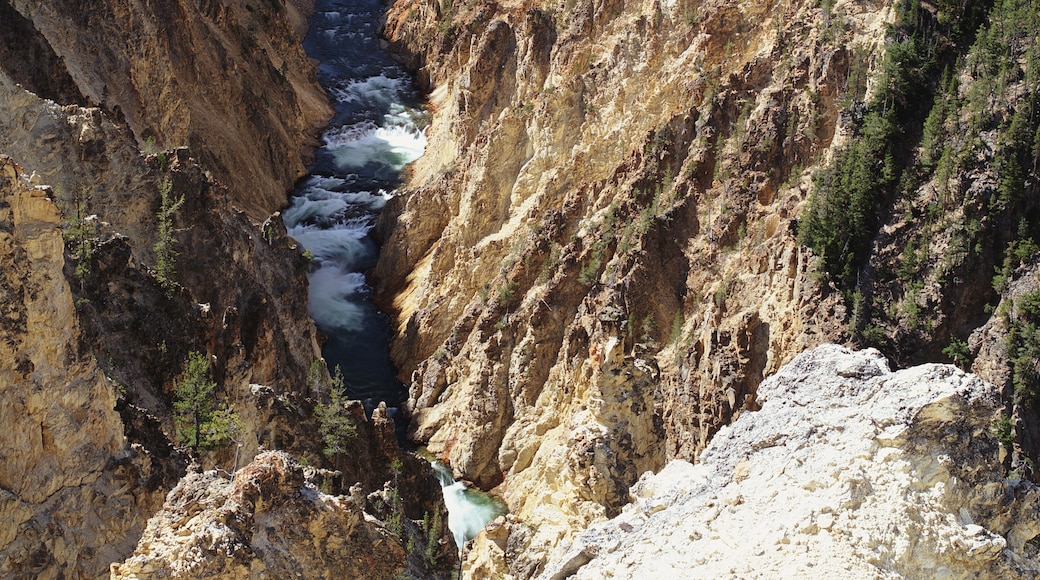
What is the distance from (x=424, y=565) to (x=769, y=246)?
1707 cm

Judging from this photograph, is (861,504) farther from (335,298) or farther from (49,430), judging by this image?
(335,298)

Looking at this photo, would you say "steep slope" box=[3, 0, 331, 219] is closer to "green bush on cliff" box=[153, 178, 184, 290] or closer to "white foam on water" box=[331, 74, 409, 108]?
"white foam on water" box=[331, 74, 409, 108]

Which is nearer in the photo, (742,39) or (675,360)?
(675,360)

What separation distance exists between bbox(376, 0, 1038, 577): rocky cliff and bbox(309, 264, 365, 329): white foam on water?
2.07 metres

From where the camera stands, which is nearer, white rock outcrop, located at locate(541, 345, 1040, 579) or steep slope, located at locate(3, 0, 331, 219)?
white rock outcrop, located at locate(541, 345, 1040, 579)

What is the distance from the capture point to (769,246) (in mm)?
36219

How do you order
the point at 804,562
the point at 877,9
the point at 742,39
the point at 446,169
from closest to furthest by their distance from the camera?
the point at 804,562, the point at 877,9, the point at 742,39, the point at 446,169

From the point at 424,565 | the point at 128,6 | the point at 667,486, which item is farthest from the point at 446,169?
the point at 667,486

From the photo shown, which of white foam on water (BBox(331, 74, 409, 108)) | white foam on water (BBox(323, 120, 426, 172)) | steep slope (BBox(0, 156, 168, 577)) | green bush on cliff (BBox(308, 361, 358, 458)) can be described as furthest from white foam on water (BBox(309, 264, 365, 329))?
steep slope (BBox(0, 156, 168, 577))

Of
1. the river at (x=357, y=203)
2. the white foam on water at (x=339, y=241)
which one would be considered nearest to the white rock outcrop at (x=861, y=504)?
the river at (x=357, y=203)

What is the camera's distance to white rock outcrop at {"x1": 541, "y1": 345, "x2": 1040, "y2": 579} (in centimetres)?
1268

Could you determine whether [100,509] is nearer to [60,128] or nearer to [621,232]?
[60,128]

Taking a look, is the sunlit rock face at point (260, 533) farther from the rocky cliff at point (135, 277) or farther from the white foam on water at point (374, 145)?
Result: the white foam on water at point (374, 145)

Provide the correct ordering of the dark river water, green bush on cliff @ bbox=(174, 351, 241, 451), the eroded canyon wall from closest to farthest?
the eroded canyon wall
green bush on cliff @ bbox=(174, 351, 241, 451)
the dark river water
